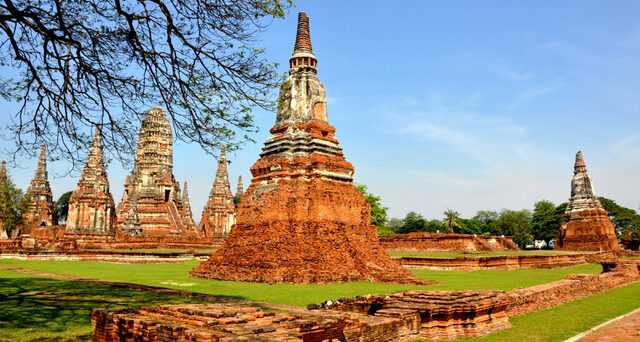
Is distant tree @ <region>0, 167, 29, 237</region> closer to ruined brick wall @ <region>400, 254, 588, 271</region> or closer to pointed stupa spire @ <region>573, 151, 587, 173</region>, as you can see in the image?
ruined brick wall @ <region>400, 254, 588, 271</region>

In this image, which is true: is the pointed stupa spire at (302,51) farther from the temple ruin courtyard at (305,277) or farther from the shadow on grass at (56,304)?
the shadow on grass at (56,304)

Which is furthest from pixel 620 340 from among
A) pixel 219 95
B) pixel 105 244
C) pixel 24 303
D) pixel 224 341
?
pixel 105 244

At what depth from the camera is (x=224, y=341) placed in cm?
392

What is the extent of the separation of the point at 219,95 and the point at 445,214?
47217 millimetres

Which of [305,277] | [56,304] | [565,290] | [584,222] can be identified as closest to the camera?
[56,304]

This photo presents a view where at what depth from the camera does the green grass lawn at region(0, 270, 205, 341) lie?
5809mm

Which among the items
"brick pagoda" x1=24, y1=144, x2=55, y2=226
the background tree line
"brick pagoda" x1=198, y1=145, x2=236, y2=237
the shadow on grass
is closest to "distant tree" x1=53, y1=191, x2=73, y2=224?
"brick pagoda" x1=24, y1=144, x2=55, y2=226

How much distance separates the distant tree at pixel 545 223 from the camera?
179ft

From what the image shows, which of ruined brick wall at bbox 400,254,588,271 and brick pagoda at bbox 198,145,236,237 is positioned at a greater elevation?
brick pagoda at bbox 198,145,236,237

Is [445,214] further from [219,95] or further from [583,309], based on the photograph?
[219,95]

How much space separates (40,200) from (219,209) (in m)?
18.3

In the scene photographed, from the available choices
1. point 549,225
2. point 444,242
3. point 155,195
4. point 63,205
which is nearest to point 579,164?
point 444,242

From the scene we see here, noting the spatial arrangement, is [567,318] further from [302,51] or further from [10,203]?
[10,203]

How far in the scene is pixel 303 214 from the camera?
14.1 metres
